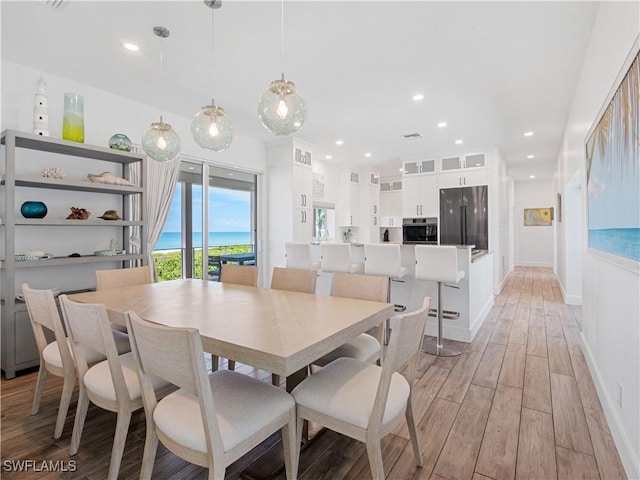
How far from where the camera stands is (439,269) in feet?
10.6

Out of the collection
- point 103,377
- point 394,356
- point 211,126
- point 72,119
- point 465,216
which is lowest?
point 103,377

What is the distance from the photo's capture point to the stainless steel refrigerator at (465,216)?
6082 mm

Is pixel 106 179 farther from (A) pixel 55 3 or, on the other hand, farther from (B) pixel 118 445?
(B) pixel 118 445

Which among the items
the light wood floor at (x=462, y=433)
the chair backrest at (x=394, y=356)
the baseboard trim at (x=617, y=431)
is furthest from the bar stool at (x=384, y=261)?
the chair backrest at (x=394, y=356)

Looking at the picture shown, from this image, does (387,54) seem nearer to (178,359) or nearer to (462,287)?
(462,287)

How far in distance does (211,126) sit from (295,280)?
53.2 inches

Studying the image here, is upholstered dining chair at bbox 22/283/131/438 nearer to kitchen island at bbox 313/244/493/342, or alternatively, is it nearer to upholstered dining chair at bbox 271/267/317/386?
upholstered dining chair at bbox 271/267/317/386

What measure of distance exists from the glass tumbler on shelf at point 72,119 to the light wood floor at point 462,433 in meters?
2.22

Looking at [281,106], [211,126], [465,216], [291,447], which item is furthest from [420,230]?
[291,447]

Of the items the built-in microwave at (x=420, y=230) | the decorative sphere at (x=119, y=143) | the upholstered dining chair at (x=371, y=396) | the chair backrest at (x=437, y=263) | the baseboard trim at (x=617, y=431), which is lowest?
the baseboard trim at (x=617, y=431)

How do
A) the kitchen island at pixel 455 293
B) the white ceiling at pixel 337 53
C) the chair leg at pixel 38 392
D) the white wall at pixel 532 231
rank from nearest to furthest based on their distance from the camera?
the chair leg at pixel 38 392 → the white ceiling at pixel 337 53 → the kitchen island at pixel 455 293 → the white wall at pixel 532 231

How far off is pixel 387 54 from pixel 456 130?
8.66 feet

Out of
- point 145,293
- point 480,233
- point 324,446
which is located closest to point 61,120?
point 145,293

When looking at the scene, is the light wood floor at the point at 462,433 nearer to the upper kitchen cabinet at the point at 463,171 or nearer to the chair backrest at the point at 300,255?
Answer: the chair backrest at the point at 300,255
